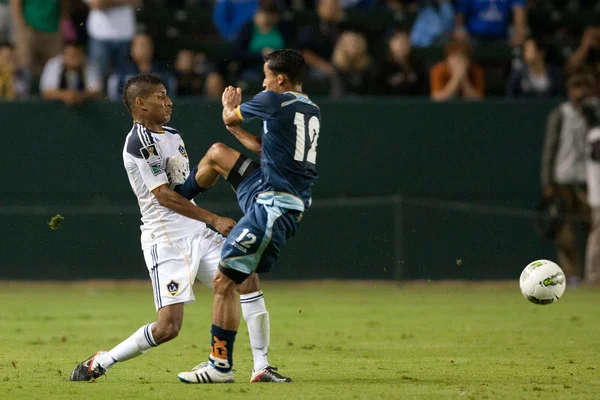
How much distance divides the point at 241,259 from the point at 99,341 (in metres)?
3.85

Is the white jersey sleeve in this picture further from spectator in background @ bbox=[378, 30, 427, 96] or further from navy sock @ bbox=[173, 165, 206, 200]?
spectator in background @ bbox=[378, 30, 427, 96]

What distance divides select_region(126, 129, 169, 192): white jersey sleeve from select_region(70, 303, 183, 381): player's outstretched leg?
0.92 m

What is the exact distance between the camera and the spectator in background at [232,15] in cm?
1844

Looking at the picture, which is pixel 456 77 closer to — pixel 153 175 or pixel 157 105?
pixel 157 105

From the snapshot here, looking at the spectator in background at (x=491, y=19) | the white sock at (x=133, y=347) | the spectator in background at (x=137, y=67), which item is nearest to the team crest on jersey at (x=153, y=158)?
the white sock at (x=133, y=347)

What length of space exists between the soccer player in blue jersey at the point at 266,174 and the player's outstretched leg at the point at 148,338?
29 centimetres

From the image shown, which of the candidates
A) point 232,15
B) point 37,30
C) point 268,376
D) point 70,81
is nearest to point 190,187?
point 268,376

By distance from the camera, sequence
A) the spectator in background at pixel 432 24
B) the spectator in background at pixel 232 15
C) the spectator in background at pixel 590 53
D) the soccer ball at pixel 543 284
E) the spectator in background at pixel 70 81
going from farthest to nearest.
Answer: the spectator in background at pixel 432 24, the spectator in background at pixel 232 15, the spectator in background at pixel 590 53, the spectator in background at pixel 70 81, the soccer ball at pixel 543 284

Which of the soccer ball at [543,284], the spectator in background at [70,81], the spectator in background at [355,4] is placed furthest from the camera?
the spectator in background at [355,4]

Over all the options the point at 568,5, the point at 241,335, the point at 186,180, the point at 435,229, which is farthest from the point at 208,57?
the point at 186,180

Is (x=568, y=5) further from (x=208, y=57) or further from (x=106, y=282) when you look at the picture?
(x=106, y=282)

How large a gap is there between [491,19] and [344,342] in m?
9.21

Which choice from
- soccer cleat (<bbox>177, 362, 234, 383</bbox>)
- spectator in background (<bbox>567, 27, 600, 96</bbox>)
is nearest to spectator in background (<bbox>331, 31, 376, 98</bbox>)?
spectator in background (<bbox>567, 27, 600, 96</bbox>)

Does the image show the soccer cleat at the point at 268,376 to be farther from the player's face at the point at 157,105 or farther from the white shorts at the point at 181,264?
the player's face at the point at 157,105
